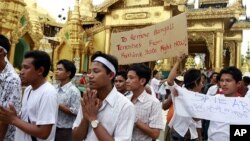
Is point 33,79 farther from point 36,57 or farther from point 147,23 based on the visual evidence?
point 147,23

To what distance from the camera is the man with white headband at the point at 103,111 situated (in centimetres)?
243

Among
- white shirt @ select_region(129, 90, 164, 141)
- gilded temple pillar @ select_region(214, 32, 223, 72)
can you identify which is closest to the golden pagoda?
gilded temple pillar @ select_region(214, 32, 223, 72)

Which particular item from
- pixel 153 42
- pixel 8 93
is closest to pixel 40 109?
pixel 8 93

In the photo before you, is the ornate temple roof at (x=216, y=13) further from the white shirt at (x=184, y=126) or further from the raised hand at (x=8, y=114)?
the raised hand at (x=8, y=114)

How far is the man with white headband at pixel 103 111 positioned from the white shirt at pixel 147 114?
106 centimetres

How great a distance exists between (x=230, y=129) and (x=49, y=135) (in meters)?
1.60

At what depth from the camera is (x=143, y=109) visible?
12.1 ft

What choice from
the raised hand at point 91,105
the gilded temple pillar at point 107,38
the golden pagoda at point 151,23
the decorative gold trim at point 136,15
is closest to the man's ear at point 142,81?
the raised hand at point 91,105

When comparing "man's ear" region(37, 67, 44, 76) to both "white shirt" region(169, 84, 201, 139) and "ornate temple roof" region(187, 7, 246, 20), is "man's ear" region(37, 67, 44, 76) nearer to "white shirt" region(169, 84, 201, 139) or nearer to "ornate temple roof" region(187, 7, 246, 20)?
"white shirt" region(169, 84, 201, 139)

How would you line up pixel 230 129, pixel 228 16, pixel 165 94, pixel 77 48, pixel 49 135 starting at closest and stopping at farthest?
pixel 49 135
pixel 230 129
pixel 165 94
pixel 228 16
pixel 77 48

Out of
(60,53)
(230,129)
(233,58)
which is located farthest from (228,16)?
(230,129)

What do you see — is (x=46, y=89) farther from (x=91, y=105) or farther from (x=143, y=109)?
(x=143, y=109)

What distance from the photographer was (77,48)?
76.3ft

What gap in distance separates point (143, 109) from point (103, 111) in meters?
1.23
